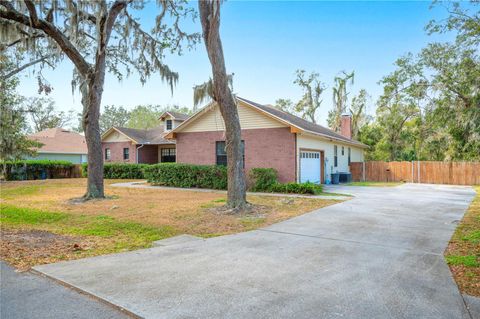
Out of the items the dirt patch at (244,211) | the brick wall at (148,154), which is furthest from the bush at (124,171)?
the dirt patch at (244,211)

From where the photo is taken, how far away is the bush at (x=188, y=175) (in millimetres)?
16562

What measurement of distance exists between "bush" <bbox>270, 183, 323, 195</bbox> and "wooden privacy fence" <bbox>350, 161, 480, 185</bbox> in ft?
38.5

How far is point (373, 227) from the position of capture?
740cm

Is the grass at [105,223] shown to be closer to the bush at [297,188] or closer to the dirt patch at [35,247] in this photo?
the dirt patch at [35,247]

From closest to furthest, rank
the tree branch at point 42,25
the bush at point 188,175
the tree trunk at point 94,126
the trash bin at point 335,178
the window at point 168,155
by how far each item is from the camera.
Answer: the tree branch at point 42,25, the tree trunk at point 94,126, the bush at point 188,175, the trash bin at point 335,178, the window at point 168,155

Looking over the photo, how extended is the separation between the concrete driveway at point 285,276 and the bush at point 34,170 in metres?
23.9

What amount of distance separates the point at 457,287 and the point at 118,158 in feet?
96.0

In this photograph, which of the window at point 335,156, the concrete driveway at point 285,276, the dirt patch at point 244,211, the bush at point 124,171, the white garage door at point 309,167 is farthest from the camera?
the bush at point 124,171

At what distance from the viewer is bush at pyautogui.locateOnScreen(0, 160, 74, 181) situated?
24203mm

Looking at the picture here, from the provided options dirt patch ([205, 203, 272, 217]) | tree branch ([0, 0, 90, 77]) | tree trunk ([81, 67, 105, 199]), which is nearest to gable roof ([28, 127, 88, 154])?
tree trunk ([81, 67, 105, 199])

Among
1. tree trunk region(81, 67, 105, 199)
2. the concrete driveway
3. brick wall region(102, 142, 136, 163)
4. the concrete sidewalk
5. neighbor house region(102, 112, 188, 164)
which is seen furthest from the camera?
brick wall region(102, 142, 136, 163)

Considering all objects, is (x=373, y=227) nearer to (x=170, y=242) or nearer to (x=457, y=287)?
(x=457, y=287)

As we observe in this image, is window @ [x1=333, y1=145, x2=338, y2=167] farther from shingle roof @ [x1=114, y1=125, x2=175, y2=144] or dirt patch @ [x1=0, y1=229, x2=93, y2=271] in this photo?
dirt patch @ [x1=0, y1=229, x2=93, y2=271]

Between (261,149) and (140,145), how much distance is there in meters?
15.1
